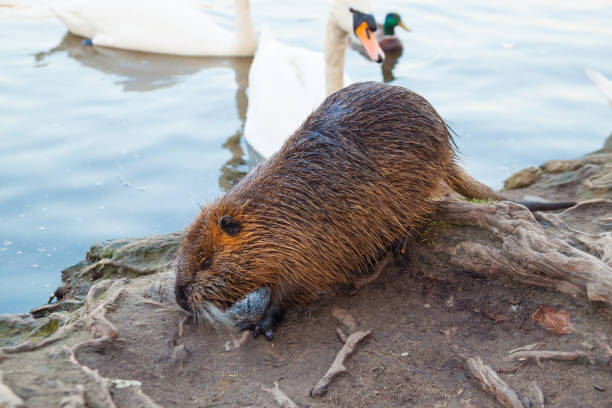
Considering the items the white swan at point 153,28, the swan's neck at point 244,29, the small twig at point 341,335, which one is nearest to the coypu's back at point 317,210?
the small twig at point 341,335

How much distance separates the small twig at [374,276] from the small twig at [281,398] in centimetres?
83

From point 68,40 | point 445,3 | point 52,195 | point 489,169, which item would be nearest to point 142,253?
point 52,195

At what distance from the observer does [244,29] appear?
902cm

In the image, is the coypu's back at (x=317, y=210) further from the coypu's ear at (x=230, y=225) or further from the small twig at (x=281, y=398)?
the small twig at (x=281, y=398)

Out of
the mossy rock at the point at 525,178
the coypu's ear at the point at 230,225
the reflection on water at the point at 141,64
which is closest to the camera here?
the coypu's ear at the point at 230,225

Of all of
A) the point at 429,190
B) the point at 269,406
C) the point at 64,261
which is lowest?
the point at 64,261

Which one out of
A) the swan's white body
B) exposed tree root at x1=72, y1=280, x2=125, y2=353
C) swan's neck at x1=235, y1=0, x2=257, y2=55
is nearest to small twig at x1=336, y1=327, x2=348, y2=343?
exposed tree root at x1=72, y1=280, x2=125, y2=353

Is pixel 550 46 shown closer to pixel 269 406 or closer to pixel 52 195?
pixel 52 195

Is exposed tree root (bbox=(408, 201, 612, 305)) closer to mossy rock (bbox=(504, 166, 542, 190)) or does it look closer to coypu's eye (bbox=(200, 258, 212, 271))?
coypu's eye (bbox=(200, 258, 212, 271))

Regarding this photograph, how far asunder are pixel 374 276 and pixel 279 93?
10.8ft

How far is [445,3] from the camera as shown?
11016 mm

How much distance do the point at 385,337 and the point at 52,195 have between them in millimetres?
3922

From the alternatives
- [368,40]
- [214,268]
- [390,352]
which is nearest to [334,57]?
[368,40]

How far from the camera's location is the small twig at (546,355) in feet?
8.26
